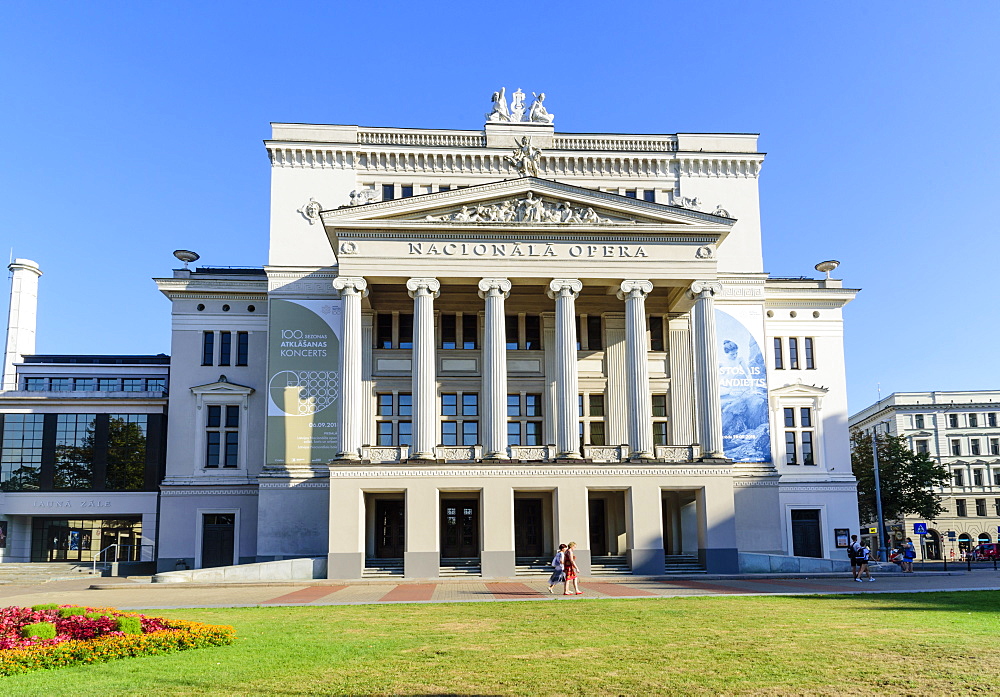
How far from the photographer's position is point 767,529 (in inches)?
1965

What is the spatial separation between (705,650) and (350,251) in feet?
110

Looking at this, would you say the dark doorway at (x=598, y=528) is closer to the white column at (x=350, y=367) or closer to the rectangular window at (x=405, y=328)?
the rectangular window at (x=405, y=328)

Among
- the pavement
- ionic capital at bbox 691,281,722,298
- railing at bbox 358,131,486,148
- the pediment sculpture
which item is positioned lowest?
the pavement

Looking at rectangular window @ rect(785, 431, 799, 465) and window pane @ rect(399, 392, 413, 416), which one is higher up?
window pane @ rect(399, 392, 413, 416)

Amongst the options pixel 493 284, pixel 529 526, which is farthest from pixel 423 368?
pixel 529 526

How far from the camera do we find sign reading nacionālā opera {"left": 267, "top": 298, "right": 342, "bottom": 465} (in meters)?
48.5

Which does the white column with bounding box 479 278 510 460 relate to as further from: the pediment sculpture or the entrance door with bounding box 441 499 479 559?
the entrance door with bounding box 441 499 479 559

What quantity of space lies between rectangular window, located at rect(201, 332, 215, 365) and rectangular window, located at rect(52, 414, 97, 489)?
10621mm

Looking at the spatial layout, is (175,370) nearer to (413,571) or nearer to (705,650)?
(413,571)

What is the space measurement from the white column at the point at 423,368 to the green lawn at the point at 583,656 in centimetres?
2066

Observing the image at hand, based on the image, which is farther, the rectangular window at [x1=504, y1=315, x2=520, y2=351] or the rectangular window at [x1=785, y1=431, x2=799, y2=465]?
the rectangular window at [x1=785, y1=431, x2=799, y2=465]

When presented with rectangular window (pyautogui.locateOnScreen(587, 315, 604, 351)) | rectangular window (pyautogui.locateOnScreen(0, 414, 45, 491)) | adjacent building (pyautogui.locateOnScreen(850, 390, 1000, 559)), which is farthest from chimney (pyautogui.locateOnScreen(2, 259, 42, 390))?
adjacent building (pyautogui.locateOnScreen(850, 390, 1000, 559))

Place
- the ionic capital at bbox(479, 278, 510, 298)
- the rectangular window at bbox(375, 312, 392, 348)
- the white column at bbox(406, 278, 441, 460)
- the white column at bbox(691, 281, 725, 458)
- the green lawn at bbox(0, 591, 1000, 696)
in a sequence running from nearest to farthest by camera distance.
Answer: the green lawn at bbox(0, 591, 1000, 696)
the white column at bbox(406, 278, 441, 460)
the white column at bbox(691, 281, 725, 458)
the ionic capital at bbox(479, 278, 510, 298)
the rectangular window at bbox(375, 312, 392, 348)

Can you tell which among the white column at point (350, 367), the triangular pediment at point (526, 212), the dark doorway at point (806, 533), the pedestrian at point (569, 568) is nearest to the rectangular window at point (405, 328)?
the white column at point (350, 367)
